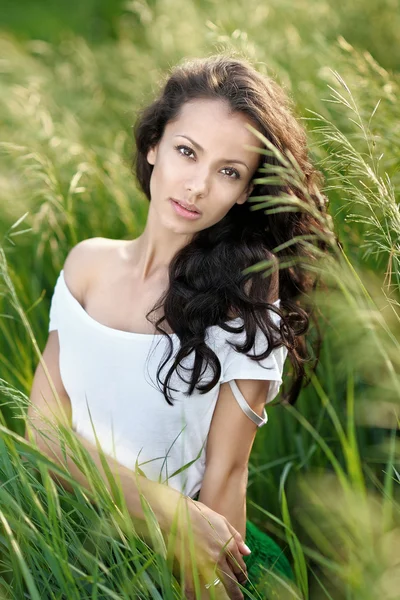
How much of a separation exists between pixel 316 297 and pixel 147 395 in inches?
22.0

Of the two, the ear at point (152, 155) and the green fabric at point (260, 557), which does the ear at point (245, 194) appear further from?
the green fabric at point (260, 557)

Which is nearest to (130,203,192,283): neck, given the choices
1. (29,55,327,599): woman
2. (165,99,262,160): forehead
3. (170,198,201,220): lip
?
(29,55,327,599): woman

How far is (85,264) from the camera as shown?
211cm

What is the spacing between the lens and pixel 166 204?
1824mm

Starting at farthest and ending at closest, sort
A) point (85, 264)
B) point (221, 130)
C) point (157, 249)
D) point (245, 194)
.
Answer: point (85, 264), point (157, 249), point (245, 194), point (221, 130)

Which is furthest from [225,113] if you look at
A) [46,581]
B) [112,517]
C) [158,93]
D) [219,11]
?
[219,11]

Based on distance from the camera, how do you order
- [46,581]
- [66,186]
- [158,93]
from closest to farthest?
[46,581] < [158,93] < [66,186]

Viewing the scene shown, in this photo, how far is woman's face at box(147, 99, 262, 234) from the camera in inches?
68.6

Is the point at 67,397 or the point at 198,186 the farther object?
the point at 67,397

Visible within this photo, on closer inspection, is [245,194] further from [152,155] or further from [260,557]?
[260,557]

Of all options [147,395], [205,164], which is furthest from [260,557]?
[205,164]

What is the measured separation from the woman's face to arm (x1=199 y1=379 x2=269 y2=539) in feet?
1.38

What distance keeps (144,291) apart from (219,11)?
2881mm

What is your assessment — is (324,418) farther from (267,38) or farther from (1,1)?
(1,1)
